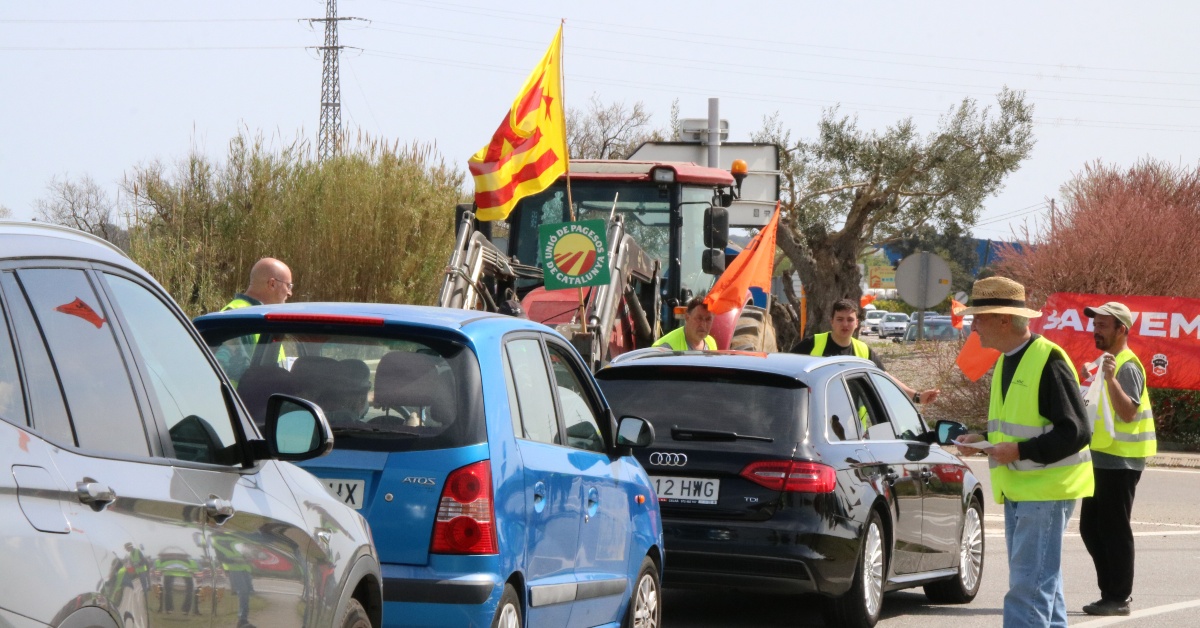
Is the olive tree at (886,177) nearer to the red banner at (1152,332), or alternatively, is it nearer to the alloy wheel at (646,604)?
the red banner at (1152,332)

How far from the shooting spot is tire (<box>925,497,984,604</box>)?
32.2 ft

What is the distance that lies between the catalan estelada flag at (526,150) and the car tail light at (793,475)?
5.98 m

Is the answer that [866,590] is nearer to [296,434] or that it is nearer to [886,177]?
[296,434]

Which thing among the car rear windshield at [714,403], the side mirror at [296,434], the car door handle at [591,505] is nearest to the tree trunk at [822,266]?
the car rear windshield at [714,403]

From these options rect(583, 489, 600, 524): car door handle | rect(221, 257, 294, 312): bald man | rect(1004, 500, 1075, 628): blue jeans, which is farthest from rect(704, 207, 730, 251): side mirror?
rect(583, 489, 600, 524): car door handle

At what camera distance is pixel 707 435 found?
8.27 metres

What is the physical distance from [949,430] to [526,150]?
22.9 ft

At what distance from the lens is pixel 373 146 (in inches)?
1054

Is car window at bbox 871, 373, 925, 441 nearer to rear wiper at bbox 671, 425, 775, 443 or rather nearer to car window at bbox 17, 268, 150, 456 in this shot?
rear wiper at bbox 671, 425, 775, 443

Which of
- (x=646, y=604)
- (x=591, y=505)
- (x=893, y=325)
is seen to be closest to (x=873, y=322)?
(x=893, y=325)

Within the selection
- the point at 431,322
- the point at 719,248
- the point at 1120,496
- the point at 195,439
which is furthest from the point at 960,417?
the point at 195,439

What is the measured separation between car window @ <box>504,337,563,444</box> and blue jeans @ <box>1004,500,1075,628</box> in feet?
7.14

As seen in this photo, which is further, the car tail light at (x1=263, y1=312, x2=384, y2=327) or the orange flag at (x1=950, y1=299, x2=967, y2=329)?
the orange flag at (x1=950, y1=299, x2=967, y2=329)

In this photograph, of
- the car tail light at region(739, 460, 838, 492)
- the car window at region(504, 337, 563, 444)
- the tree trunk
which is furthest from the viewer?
the tree trunk
